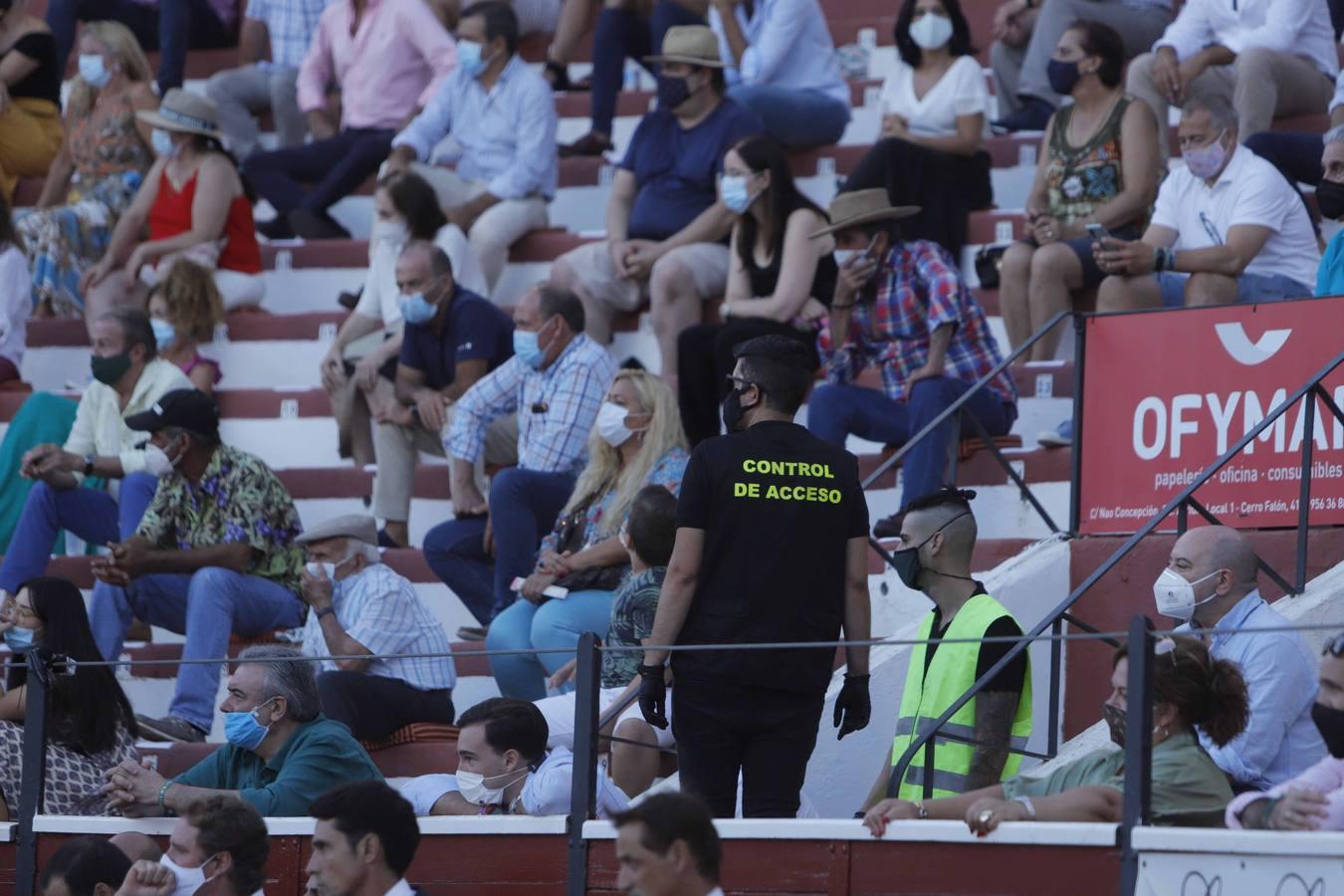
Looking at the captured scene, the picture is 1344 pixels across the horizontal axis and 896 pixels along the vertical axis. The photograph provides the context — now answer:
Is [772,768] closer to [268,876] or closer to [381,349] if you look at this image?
[268,876]

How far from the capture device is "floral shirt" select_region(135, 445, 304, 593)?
9.20 meters

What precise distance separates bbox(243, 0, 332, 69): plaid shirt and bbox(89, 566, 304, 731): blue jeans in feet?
17.2

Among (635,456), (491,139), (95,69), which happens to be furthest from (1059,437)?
(95,69)

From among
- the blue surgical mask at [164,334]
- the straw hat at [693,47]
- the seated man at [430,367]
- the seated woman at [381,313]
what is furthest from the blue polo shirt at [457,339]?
the straw hat at [693,47]

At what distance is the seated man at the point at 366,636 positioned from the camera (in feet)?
26.7

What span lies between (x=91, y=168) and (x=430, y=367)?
10.8ft

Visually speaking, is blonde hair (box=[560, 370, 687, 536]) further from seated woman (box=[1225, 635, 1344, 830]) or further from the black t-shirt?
seated woman (box=[1225, 635, 1344, 830])

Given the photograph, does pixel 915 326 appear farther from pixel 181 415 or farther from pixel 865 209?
pixel 181 415

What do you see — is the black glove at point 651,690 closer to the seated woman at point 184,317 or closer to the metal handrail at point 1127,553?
the metal handrail at point 1127,553

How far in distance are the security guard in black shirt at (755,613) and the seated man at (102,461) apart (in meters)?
3.71

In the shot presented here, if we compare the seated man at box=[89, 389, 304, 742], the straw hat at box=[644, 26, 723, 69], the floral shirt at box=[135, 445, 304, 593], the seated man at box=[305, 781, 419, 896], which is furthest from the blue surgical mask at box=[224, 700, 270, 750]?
the straw hat at box=[644, 26, 723, 69]

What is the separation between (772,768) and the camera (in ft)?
21.2

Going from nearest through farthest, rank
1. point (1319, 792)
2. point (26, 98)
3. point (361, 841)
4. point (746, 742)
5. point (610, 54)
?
point (1319, 792) < point (361, 841) < point (746, 742) < point (610, 54) < point (26, 98)

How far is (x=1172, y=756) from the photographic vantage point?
5910mm
